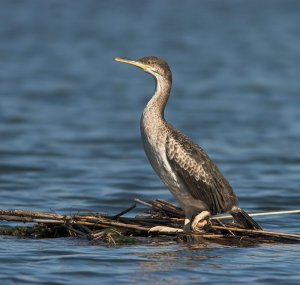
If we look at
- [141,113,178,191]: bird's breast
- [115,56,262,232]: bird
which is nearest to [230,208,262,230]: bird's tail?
[115,56,262,232]: bird

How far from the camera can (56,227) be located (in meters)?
10.9

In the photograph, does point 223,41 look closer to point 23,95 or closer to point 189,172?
point 23,95

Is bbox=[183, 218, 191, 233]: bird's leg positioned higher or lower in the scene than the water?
lower

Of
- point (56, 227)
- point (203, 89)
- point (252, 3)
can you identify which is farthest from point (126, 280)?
point (252, 3)

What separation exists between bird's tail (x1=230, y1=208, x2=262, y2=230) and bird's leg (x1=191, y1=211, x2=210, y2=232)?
0.28 m

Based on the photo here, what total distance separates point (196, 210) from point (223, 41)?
95.3 ft

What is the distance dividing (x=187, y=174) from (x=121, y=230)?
2.88ft

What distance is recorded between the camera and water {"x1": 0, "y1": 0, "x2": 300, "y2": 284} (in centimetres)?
1002

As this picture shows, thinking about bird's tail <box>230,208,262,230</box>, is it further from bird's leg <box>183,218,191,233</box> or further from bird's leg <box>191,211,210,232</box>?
bird's leg <box>183,218,191,233</box>

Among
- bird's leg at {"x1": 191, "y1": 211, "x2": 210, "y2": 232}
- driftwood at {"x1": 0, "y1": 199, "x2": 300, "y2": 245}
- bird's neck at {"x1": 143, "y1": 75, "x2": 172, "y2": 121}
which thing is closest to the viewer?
driftwood at {"x1": 0, "y1": 199, "x2": 300, "y2": 245}

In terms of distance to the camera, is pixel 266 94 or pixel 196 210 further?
pixel 266 94

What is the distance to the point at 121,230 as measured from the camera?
1077cm

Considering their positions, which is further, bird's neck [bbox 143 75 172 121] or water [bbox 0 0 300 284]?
bird's neck [bbox 143 75 172 121]

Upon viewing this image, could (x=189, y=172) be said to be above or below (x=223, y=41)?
below
